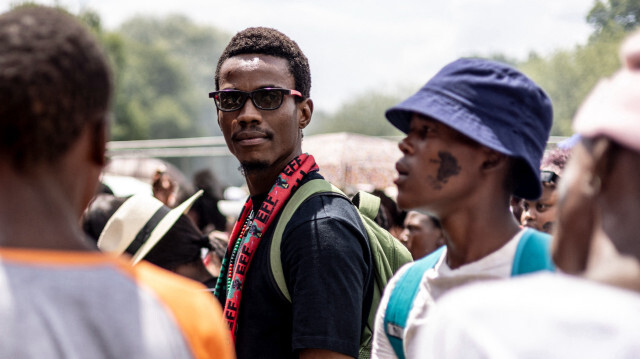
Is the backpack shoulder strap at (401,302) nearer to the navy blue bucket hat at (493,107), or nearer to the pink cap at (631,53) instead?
the navy blue bucket hat at (493,107)

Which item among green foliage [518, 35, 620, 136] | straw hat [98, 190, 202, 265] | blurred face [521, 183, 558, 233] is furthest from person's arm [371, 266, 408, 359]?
green foliage [518, 35, 620, 136]

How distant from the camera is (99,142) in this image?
4.98 feet

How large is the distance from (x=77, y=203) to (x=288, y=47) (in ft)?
6.52

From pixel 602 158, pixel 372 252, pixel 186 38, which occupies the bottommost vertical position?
pixel 186 38

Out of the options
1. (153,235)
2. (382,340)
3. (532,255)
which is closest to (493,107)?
(532,255)

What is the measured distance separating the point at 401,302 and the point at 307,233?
1.67 feet

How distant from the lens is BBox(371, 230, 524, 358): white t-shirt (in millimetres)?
2254

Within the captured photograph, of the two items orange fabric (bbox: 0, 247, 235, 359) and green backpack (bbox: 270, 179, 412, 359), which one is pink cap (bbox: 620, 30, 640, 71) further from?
green backpack (bbox: 270, 179, 412, 359)

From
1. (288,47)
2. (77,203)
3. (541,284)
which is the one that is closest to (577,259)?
(541,284)

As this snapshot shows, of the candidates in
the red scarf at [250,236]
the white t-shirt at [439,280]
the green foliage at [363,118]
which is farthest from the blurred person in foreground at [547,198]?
the green foliage at [363,118]

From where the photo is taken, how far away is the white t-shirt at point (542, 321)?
1264 mm

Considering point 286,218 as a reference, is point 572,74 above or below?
below

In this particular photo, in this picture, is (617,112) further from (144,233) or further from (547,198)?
(547,198)

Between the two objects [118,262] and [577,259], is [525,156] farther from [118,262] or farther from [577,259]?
[118,262]
